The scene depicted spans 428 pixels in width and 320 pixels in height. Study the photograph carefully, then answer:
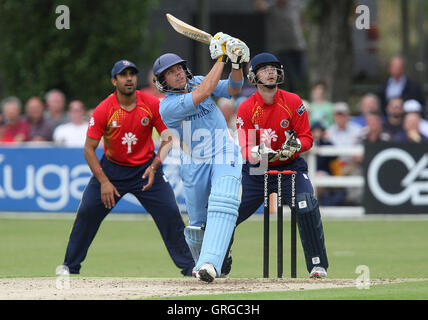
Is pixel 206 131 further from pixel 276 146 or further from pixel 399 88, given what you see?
pixel 399 88

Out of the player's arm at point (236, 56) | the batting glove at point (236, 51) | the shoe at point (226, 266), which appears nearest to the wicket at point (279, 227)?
the shoe at point (226, 266)

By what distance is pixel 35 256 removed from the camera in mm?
13539

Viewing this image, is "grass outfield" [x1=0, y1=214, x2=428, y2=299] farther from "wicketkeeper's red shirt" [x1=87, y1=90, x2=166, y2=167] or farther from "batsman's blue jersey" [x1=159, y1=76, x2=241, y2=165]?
"batsman's blue jersey" [x1=159, y1=76, x2=241, y2=165]

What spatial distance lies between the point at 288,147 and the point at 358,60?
1921 centimetres

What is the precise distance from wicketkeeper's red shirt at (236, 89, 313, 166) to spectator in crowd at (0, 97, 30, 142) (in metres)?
8.73

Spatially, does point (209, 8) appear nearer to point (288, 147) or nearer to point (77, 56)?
point (77, 56)

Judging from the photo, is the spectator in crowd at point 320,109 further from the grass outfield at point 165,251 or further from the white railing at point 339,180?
the grass outfield at point 165,251

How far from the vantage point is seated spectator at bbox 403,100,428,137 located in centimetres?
1762

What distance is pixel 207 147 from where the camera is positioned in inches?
384

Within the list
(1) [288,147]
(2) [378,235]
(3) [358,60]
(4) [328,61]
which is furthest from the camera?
(3) [358,60]

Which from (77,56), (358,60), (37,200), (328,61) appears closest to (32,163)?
(37,200)

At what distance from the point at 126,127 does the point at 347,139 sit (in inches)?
297

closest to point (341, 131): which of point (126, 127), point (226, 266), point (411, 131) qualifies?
point (411, 131)

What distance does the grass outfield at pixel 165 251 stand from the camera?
11.8 metres
